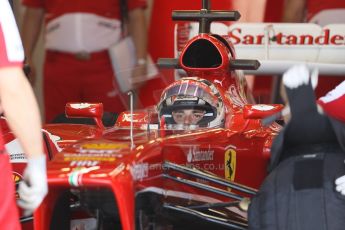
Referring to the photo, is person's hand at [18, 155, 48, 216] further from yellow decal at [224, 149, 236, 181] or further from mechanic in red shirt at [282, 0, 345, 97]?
mechanic in red shirt at [282, 0, 345, 97]

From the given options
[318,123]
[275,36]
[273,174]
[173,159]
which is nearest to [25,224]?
[173,159]

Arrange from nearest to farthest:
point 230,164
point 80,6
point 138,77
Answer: point 230,164 < point 138,77 < point 80,6

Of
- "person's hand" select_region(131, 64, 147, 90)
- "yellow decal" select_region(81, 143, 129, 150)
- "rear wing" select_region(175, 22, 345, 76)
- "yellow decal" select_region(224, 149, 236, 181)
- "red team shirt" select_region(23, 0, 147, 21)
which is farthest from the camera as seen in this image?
"red team shirt" select_region(23, 0, 147, 21)

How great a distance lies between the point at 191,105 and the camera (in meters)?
2.90

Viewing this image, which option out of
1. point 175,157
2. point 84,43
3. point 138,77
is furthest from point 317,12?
point 175,157

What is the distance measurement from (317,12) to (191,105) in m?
1.49

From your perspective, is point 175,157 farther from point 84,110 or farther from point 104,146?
point 84,110

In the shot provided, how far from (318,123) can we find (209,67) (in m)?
0.81

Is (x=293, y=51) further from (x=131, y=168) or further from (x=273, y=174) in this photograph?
(x=131, y=168)

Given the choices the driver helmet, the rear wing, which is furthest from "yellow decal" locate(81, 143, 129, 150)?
the rear wing

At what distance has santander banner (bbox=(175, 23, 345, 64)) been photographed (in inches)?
150

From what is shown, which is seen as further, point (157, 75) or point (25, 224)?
point (157, 75)

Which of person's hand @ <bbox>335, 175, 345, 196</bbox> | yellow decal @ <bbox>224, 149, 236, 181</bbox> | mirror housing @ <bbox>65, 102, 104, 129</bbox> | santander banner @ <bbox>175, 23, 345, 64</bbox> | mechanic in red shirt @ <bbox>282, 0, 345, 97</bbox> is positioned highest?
mechanic in red shirt @ <bbox>282, 0, 345, 97</bbox>

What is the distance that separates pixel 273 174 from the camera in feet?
8.05
